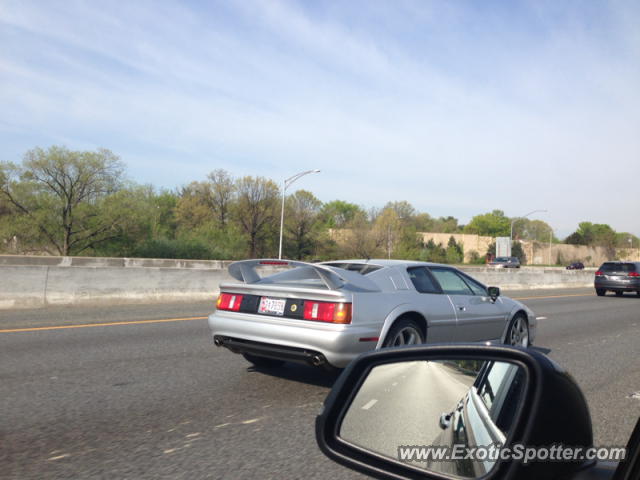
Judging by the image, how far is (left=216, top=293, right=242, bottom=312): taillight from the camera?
5.72 meters

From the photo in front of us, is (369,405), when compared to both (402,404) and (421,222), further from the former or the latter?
(421,222)

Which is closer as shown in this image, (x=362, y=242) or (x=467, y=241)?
(x=362, y=242)

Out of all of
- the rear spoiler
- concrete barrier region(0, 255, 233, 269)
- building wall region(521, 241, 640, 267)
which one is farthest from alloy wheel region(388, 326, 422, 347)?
building wall region(521, 241, 640, 267)

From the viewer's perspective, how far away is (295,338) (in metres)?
5.04

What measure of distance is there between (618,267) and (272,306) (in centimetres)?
2118

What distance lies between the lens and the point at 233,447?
3.74m

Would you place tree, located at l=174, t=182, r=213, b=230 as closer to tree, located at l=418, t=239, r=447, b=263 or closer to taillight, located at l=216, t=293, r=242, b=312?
tree, located at l=418, t=239, r=447, b=263

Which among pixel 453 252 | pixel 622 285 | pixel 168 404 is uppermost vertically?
pixel 453 252

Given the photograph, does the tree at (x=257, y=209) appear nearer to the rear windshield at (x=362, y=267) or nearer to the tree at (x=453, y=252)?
the tree at (x=453, y=252)

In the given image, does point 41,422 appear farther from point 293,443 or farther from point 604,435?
point 604,435

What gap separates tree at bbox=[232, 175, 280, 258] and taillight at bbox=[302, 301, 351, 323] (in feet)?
191

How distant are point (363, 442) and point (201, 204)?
68.7 m

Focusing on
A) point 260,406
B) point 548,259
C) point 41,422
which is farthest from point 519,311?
point 548,259

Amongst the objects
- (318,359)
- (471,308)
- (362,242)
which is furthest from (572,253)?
(318,359)
